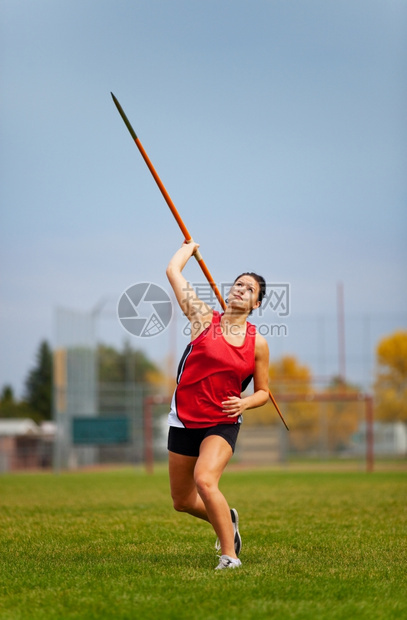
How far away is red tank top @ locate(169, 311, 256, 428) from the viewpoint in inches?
219

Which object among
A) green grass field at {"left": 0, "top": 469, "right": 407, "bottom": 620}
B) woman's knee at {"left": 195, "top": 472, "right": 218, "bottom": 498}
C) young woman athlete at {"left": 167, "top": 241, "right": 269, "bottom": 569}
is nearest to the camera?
green grass field at {"left": 0, "top": 469, "right": 407, "bottom": 620}

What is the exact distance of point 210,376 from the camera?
5.57m

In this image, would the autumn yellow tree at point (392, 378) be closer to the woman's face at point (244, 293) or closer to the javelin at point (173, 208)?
the javelin at point (173, 208)

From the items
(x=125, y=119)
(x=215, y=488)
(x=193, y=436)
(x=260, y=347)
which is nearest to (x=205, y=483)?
(x=215, y=488)

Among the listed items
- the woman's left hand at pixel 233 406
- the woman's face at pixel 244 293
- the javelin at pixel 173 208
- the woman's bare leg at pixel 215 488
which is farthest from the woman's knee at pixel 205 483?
the woman's face at pixel 244 293

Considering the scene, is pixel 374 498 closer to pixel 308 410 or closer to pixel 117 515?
pixel 117 515

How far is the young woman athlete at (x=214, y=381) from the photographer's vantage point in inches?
217

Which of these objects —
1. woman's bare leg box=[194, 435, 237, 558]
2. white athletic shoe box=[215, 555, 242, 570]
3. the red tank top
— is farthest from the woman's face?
white athletic shoe box=[215, 555, 242, 570]

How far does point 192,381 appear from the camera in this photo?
5.61 m

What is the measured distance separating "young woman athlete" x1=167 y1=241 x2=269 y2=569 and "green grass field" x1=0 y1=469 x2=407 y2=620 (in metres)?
0.56

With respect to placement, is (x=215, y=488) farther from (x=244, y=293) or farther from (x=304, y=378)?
(x=304, y=378)

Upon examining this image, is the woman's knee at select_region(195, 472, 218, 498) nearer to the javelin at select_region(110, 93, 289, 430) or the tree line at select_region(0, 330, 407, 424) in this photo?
the javelin at select_region(110, 93, 289, 430)

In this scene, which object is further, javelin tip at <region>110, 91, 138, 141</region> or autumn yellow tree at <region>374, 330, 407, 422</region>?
autumn yellow tree at <region>374, 330, 407, 422</region>

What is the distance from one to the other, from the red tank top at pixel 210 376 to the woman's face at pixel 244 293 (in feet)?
0.70
